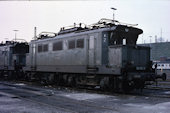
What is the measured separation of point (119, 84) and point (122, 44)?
238 cm

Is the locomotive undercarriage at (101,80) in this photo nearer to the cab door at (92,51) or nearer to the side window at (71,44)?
the cab door at (92,51)

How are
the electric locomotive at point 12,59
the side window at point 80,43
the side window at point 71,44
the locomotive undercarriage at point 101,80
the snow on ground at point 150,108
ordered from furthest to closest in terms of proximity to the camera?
1. the electric locomotive at point 12,59
2. the side window at point 71,44
3. the side window at point 80,43
4. the locomotive undercarriage at point 101,80
5. the snow on ground at point 150,108

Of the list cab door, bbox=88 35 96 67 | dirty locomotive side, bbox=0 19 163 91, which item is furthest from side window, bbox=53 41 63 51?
cab door, bbox=88 35 96 67

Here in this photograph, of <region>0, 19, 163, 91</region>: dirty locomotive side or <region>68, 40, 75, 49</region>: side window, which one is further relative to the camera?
<region>68, 40, 75, 49</region>: side window

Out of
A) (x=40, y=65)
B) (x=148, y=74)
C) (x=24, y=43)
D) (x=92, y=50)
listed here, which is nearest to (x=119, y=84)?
(x=148, y=74)

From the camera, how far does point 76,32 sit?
16406 mm

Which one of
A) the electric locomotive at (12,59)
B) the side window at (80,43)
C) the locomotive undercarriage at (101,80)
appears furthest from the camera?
the electric locomotive at (12,59)

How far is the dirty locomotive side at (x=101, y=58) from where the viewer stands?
1317cm

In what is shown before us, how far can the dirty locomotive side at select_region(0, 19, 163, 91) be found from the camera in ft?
43.2

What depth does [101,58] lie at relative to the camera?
13992 millimetres

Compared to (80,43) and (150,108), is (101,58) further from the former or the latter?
(150,108)

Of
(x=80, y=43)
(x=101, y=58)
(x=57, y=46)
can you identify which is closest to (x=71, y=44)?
(x=80, y=43)

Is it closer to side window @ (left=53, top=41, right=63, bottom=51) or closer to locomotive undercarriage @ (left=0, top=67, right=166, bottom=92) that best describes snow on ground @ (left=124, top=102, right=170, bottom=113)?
locomotive undercarriage @ (left=0, top=67, right=166, bottom=92)

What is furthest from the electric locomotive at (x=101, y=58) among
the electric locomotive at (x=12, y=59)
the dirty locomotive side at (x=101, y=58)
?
→ the electric locomotive at (x=12, y=59)
